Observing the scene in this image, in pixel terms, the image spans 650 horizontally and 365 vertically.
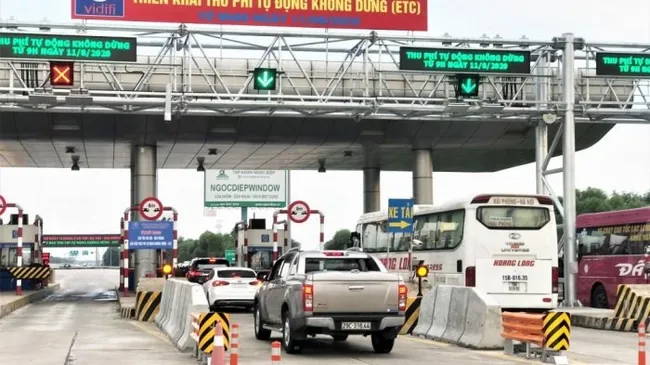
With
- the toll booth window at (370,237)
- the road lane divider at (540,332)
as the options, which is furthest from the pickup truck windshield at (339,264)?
the toll booth window at (370,237)

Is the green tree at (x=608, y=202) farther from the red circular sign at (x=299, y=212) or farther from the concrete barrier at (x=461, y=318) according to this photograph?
the concrete barrier at (x=461, y=318)

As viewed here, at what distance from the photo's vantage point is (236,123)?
3706 cm

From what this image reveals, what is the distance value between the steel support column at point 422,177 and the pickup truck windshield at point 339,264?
77.8ft

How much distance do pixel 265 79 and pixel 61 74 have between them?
5.93 m

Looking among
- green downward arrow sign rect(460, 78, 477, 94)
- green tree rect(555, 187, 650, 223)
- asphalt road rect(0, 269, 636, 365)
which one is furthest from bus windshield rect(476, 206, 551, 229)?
green tree rect(555, 187, 650, 223)

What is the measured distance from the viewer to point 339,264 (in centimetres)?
1675

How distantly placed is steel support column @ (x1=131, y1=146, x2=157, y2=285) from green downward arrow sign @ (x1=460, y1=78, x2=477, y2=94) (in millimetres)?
14123

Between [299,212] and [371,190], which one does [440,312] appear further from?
[371,190]

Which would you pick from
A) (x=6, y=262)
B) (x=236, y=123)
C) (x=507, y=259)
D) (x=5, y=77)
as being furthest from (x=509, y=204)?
(x=6, y=262)

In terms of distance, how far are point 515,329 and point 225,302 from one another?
543 inches

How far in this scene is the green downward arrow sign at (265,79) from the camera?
97.8 feet

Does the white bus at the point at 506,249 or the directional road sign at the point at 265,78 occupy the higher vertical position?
the directional road sign at the point at 265,78

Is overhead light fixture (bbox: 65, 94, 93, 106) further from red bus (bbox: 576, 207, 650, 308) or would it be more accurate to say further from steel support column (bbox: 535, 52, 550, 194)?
red bus (bbox: 576, 207, 650, 308)

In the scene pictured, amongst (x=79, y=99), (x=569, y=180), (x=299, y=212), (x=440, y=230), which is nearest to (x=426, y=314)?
(x=440, y=230)
